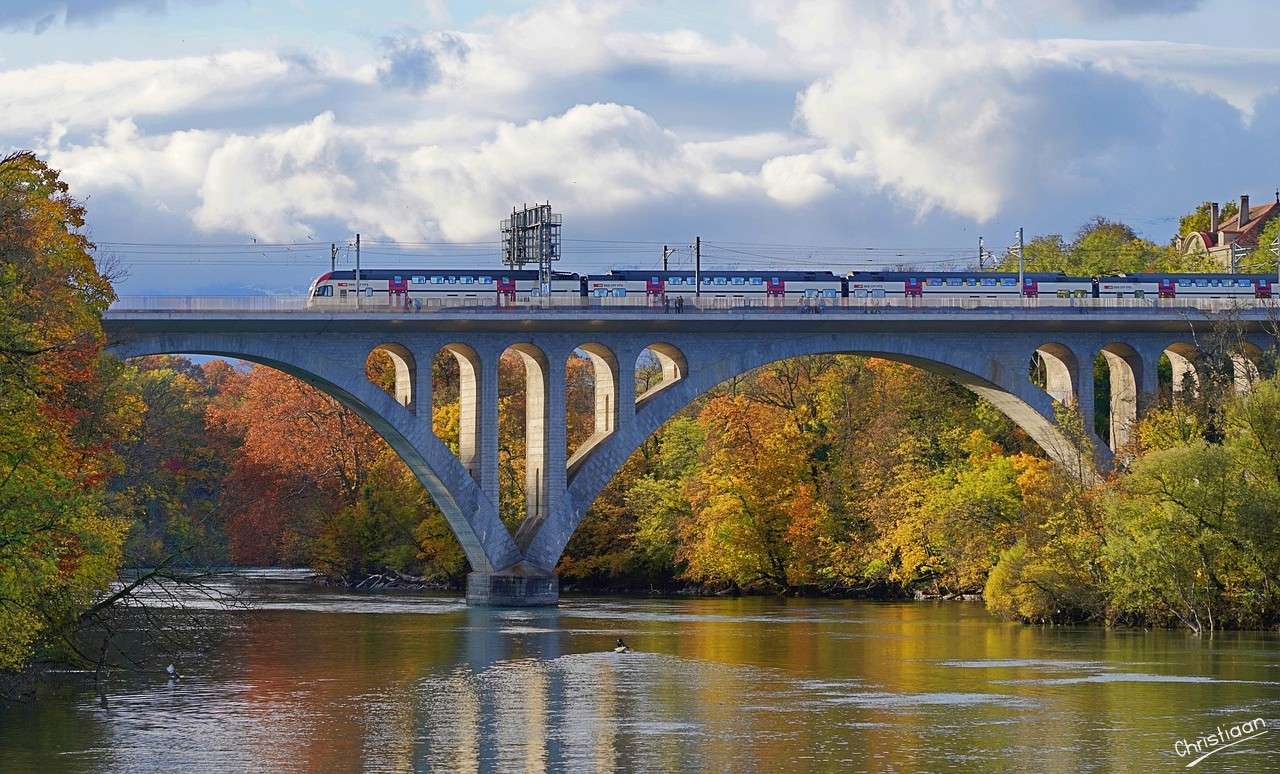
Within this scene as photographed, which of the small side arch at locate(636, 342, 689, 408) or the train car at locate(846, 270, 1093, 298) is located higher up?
the train car at locate(846, 270, 1093, 298)

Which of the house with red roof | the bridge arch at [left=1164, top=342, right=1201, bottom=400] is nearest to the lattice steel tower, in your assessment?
the bridge arch at [left=1164, top=342, right=1201, bottom=400]

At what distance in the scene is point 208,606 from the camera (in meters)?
64.2

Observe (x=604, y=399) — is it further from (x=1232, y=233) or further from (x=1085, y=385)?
(x=1232, y=233)

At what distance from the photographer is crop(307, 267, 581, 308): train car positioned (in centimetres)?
6512

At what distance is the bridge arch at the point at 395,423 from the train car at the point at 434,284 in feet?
14.2

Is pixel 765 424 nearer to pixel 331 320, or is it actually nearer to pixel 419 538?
pixel 419 538

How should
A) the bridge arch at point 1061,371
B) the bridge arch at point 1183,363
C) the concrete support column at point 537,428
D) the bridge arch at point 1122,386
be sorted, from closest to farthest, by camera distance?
1. the concrete support column at point 537,428
2. the bridge arch at point 1183,363
3. the bridge arch at point 1122,386
4. the bridge arch at point 1061,371

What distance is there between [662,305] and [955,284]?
45.0 ft

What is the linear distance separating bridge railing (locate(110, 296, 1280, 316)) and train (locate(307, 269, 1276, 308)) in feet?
0.55

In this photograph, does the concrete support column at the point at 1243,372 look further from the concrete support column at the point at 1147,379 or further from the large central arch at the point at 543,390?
the large central arch at the point at 543,390

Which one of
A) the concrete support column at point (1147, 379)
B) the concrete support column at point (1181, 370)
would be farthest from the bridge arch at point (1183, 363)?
the concrete support column at point (1147, 379)

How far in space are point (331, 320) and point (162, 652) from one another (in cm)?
1618

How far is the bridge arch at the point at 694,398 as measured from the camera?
64.8m

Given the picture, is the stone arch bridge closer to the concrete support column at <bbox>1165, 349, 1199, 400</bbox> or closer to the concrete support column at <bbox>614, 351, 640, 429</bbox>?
the concrete support column at <bbox>614, 351, 640, 429</bbox>
